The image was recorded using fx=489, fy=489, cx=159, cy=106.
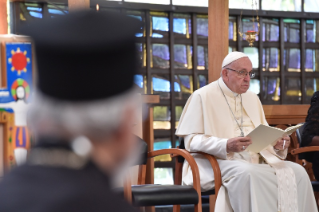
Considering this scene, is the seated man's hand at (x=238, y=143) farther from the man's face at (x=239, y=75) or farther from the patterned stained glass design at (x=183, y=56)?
the patterned stained glass design at (x=183, y=56)

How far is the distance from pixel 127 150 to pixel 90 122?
0.08 metres

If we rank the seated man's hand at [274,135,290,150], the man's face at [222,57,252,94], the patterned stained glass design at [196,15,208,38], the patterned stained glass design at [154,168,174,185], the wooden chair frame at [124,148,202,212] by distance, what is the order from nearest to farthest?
1. the wooden chair frame at [124,148,202,212]
2. the seated man's hand at [274,135,290,150]
3. the man's face at [222,57,252,94]
4. the patterned stained glass design at [154,168,174,185]
5. the patterned stained glass design at [196,15,208,38]

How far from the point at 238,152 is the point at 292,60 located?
8026 mm

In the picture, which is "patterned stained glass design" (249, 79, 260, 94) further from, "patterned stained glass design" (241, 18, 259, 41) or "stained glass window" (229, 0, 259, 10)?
"stained glass window" (229, 0, 259, 10)

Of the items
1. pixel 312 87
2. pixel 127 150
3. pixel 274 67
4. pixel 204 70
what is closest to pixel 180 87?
pixel 204 70

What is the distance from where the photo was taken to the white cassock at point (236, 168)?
12.3 ft

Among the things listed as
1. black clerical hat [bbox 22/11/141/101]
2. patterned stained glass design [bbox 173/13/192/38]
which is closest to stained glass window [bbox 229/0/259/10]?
patterned stained glass design [bbox 173/13/192/38]

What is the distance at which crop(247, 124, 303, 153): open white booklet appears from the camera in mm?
3576

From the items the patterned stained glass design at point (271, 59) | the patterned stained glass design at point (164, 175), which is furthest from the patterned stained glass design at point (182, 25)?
the patterned stained glass design at point (164, 175)

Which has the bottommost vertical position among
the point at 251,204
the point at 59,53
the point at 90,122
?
the point at 251,204

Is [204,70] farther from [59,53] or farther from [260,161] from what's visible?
[59,53]

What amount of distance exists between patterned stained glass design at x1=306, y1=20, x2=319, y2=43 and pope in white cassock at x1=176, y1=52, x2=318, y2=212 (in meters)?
7.71

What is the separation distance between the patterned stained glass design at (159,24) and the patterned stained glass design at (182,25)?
8.9 inches

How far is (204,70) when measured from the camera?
10852mm
